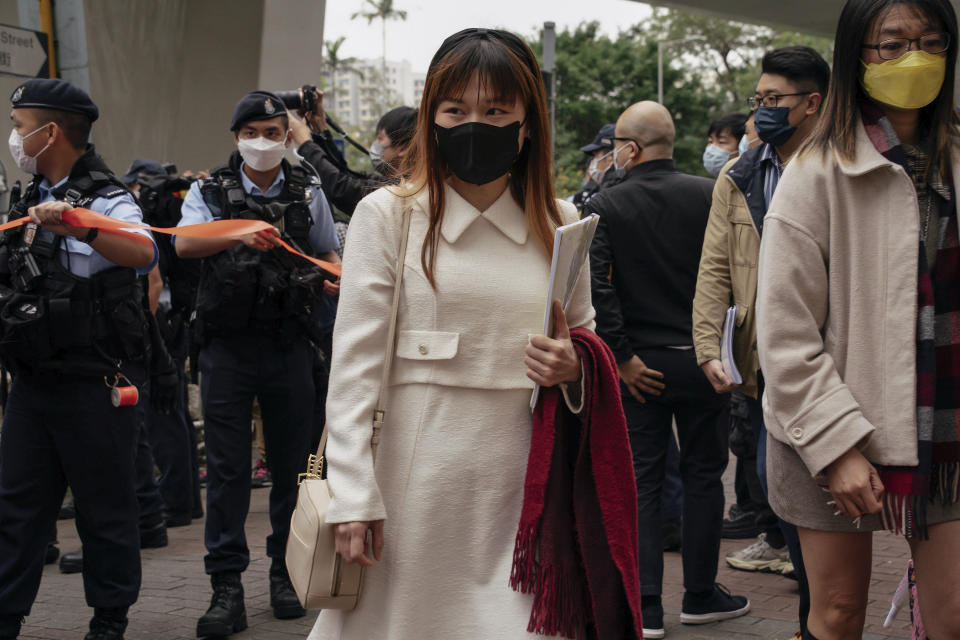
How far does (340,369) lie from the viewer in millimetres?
2688

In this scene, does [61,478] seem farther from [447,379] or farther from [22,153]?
[447,379]

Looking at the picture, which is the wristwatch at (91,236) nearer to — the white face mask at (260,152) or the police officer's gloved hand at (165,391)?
the police officer's gloved hand at (165,391)

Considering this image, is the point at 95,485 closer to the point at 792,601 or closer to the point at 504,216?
the point at 504,216

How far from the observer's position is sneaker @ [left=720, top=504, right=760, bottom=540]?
279 inches

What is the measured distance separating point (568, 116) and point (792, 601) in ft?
147

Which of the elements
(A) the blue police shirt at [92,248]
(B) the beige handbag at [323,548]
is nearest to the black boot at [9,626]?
(A) the blue police shirt at [92,248]

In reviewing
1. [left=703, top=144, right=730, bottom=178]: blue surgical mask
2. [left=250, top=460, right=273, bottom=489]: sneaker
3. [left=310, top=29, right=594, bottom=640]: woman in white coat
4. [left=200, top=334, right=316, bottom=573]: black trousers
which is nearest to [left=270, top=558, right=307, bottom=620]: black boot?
[left=200, top=334, right=316, bottom=573]: black trousers

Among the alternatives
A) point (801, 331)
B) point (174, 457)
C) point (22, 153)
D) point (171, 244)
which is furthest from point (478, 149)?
point (174, 457)

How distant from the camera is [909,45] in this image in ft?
9.21

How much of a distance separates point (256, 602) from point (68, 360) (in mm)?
1791

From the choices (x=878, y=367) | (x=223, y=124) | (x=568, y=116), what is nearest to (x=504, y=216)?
(x=878, y=367)

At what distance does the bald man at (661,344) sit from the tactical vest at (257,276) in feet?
4.58

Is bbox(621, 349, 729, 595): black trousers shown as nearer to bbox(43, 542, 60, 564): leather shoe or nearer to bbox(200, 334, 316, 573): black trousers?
bbox(200, 334, 316, 573): black trousers

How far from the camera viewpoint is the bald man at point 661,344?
5168mm
